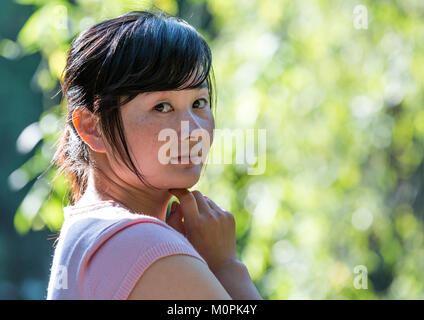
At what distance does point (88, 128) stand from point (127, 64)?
122 millimetres

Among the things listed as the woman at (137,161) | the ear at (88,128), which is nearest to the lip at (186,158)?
the woman at (137,161)

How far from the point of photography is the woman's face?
81 centimetres

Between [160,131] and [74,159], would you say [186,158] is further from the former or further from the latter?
[74,159]

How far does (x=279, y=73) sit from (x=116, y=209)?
132cm

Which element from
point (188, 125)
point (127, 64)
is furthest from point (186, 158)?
point (127, 64)

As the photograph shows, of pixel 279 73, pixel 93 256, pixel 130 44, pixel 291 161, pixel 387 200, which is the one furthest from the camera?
pixel 387 200

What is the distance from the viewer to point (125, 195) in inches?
34.0

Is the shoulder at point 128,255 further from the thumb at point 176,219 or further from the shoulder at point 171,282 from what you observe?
the thumb at point 176,219

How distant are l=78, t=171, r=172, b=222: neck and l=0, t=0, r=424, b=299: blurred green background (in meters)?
0.96

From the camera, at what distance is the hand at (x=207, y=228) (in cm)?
85

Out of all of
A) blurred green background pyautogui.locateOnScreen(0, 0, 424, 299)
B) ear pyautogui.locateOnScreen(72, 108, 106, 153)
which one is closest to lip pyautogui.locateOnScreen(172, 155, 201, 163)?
ear pyautogui.locateOnScreen(72, 108, 106, 153)
